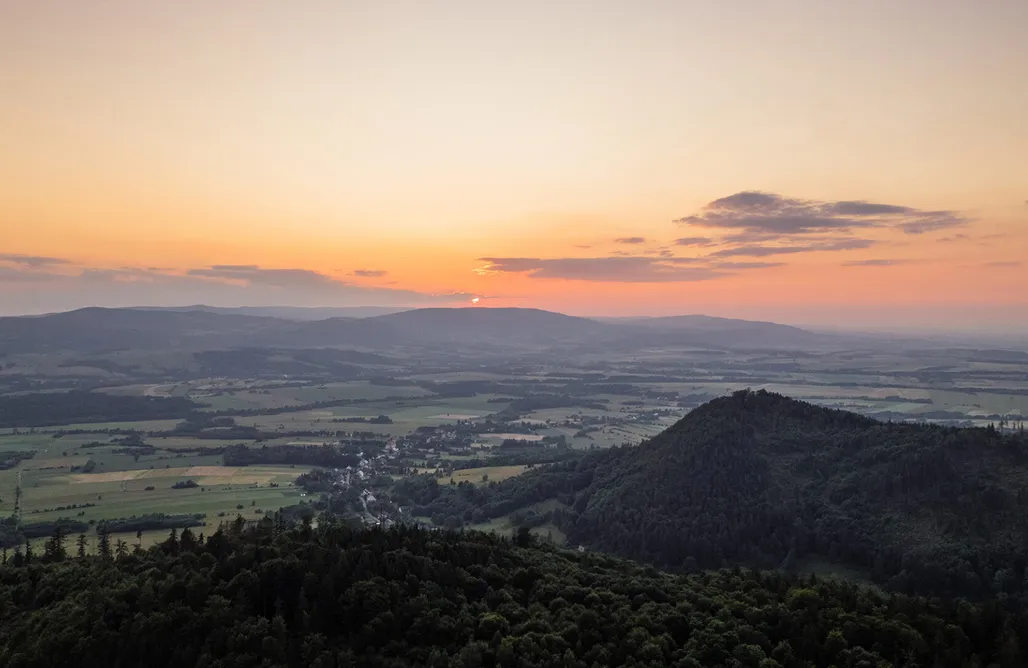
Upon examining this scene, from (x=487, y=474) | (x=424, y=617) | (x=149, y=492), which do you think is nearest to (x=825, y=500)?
(x=487, y=474)

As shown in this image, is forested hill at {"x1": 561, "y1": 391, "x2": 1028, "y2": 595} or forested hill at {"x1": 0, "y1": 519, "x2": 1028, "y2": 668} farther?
forested hill at {"x1": 561, "y1": 391, "x2": 1028, "y2": 595}

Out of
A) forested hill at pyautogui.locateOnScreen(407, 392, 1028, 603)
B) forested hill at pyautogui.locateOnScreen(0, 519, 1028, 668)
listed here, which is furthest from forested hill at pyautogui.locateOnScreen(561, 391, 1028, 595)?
forested hill at pyautogui.locateOnScreen(0, 519, 1028, 668)

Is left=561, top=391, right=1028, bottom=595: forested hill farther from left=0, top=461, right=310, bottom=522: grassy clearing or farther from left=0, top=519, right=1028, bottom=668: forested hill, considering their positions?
left=0, top=461, right=310, bottom=522: grassy clearing

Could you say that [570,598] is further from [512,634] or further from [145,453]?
[145,453]

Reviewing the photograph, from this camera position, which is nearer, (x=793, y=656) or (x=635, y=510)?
(x=793, y=656)

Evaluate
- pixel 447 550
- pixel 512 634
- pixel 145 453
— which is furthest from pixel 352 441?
pixel 512 634

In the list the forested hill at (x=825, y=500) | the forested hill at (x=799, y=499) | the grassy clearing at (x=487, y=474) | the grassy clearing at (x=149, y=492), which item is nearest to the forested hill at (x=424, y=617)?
the forested hill at (x=825, y=500)
